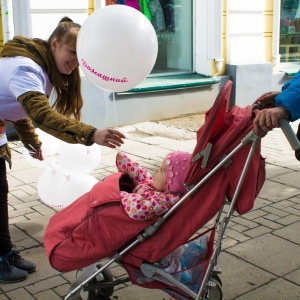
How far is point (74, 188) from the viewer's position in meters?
3.98

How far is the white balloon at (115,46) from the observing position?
121 inches

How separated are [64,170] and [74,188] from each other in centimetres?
17

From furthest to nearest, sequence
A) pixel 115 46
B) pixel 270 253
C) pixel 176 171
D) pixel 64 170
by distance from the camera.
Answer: pixel 64 170 < pixel 270 253 < pixel 115 46 < pixel 176 171

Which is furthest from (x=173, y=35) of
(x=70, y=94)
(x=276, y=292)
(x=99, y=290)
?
(x=99, y=290)

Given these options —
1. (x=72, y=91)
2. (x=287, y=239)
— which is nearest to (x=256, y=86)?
(x=287, y=239)

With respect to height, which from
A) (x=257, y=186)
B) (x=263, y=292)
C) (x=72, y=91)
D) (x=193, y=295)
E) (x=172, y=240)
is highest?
(x=72, y=91)

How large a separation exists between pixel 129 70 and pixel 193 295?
1308 millimetres

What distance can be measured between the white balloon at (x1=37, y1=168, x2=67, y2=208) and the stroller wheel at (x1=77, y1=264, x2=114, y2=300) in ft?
3.39

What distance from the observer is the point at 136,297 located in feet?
10.5

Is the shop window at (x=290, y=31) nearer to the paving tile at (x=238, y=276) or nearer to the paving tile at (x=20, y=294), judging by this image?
the paving tile at (x=238, y=276)

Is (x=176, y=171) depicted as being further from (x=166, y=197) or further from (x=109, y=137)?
(x=109, y=137)

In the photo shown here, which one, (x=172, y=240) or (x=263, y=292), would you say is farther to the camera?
(x=263, y=292)

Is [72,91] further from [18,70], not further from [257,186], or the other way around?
[257,186]

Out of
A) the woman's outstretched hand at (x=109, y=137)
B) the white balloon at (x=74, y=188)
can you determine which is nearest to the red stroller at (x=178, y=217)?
the woman's outstretched hand at (x=109, y=137)
